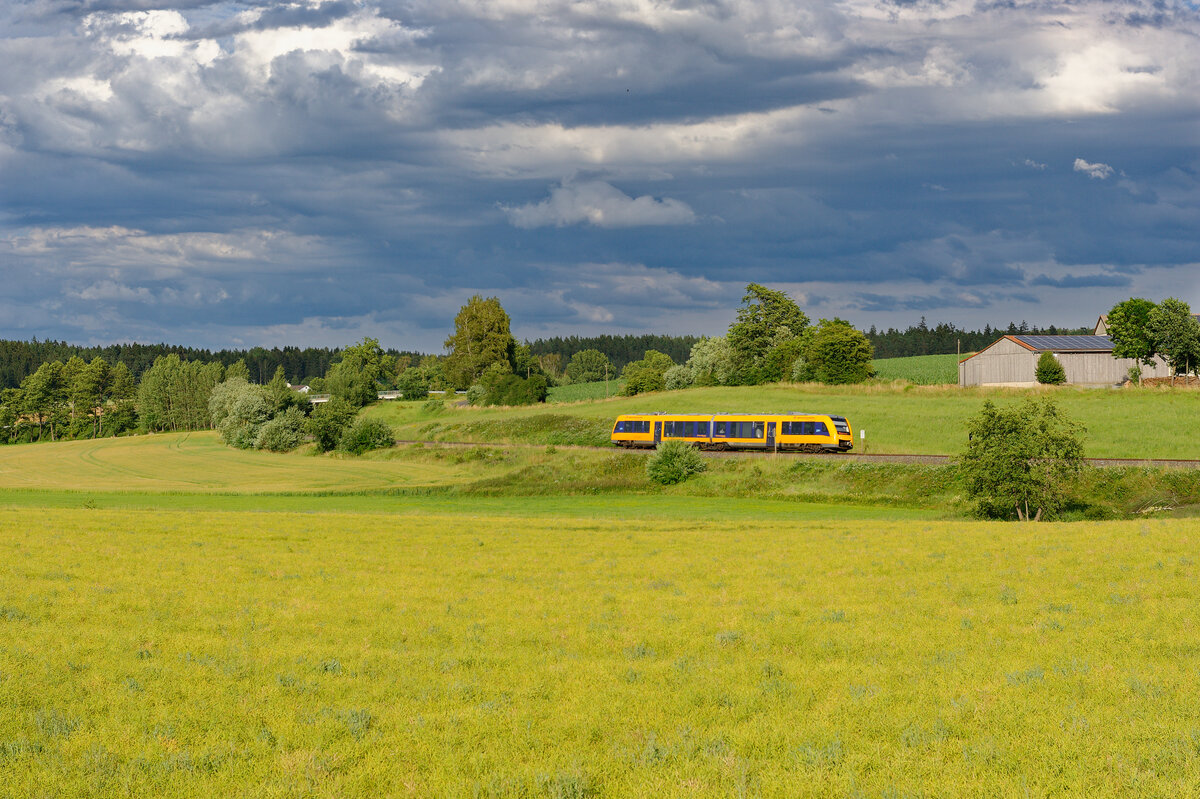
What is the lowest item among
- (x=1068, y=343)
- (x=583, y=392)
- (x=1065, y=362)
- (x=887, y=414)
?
(x=887, y=414)

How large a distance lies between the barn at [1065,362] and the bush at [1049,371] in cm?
292

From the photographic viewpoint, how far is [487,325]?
14725cm

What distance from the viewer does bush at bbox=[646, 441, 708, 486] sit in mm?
64000

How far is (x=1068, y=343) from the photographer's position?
334 ft

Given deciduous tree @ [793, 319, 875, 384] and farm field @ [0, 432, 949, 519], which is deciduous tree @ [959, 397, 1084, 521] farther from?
deciduous tree @ [793, 319, 875, 384]

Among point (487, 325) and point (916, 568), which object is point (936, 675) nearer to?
point (916, 568)

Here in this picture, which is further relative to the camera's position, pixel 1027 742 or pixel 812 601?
pixel 812 601

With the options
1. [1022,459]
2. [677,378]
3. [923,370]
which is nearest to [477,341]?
[677,378]

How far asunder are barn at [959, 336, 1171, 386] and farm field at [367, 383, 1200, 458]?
1359 cm

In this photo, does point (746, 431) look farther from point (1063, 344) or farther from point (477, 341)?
point (477, 341)

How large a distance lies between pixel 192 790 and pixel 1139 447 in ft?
210

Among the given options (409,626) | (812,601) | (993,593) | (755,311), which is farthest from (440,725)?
(755,311)

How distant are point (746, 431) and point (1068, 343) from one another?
53468 millimetres

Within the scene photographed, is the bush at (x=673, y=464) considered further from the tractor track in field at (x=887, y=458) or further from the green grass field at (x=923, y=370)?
the green grass field at (x=923, y=370)
